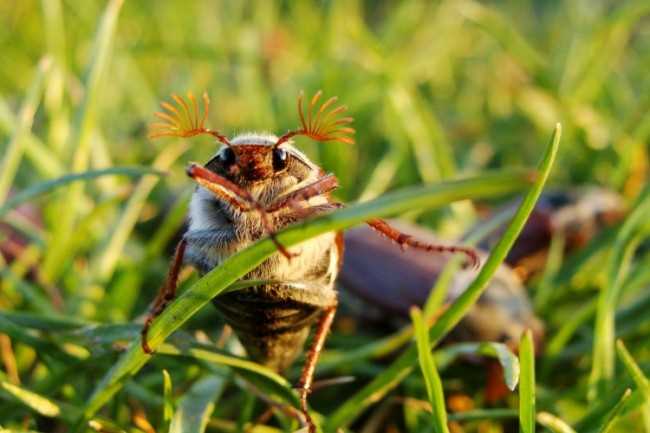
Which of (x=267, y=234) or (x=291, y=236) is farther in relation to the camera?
(x=267, y=234)

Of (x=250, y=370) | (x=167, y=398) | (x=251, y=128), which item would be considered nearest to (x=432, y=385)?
(x=250, y=370)

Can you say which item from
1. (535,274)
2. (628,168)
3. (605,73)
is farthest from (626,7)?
(535,274)

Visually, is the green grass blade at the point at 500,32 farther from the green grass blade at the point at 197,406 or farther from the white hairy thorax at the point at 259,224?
the green grass blade at the point at 197,406

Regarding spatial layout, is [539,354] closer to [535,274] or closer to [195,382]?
[535,274]

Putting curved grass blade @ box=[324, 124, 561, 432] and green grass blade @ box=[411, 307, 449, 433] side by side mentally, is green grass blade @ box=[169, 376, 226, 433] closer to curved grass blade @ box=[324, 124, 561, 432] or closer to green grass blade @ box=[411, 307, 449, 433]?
curved grass blade @ box=[324, 124, 561, 432]

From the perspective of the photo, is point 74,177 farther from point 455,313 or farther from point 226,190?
point 455,313

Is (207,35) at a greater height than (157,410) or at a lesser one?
greater

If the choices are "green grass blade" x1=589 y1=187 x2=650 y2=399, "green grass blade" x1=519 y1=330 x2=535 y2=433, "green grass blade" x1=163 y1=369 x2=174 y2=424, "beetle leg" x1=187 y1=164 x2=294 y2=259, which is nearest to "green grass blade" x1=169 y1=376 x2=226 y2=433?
"green grass blade" x1=163 y1=369 x2=174 y2=424
